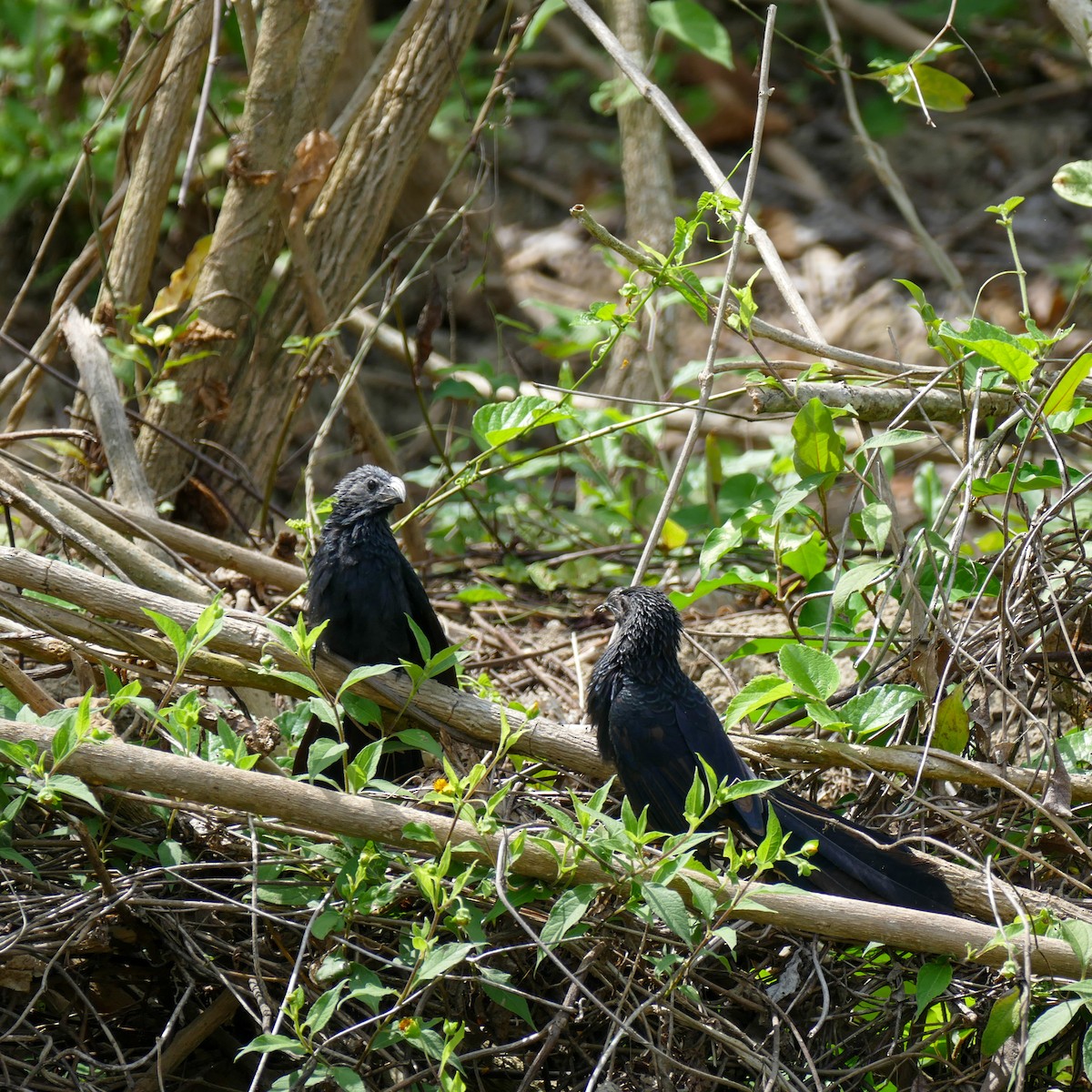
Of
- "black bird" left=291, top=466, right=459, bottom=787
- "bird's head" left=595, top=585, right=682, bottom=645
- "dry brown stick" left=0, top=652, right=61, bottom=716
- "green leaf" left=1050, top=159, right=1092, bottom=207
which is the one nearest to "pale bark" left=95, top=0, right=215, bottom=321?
"black bird" left=291, top=466, right=459, bottom=787

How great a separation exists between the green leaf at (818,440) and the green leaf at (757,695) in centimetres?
64

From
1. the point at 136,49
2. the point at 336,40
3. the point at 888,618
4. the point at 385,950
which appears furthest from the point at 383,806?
the point at 136,49

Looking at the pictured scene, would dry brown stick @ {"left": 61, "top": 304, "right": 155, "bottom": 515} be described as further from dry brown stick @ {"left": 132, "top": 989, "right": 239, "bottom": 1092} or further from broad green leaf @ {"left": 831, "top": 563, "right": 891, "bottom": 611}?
broad green leaf @ {"left": 831, "top": 563, "right": 891, "bottom": 611}

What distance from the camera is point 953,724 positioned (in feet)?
9.75

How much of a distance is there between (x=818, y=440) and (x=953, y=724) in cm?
80

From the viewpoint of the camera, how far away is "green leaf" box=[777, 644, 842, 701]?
2.79 metres

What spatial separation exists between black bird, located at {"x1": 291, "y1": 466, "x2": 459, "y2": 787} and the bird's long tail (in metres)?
0.96

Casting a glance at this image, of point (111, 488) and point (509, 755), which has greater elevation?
point (111, 488)

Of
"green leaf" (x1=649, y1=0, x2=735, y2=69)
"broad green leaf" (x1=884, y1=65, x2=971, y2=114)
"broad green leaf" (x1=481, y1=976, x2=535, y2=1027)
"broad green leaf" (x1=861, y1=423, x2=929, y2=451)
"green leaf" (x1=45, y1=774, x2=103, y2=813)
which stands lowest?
"broad green leaf" (x1=481, y1=976, x2=535, y2=1027)

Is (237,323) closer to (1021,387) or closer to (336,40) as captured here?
(336,40)

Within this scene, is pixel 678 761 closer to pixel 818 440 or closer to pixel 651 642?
pixel 651 642

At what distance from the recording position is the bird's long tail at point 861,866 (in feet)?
8.75

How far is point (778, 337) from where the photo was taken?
305cm

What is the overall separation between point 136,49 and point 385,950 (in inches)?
151
